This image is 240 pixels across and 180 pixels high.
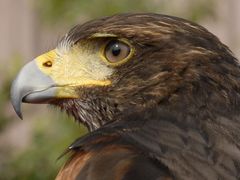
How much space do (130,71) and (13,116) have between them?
203cm

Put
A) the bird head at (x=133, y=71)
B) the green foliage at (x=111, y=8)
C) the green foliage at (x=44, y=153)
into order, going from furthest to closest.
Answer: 1. the green foliage at (x=111, y=8)
2. the green foliage at (x=44, y=153)
3. the bird head at (x=133, y=71)

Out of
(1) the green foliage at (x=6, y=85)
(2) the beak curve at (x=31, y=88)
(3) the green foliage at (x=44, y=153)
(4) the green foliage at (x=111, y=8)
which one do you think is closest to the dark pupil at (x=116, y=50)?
(2) the beak curve at (x=31, y=88)

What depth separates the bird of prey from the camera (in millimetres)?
3768

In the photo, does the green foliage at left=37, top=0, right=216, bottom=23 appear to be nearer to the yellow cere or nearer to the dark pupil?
the yellow cere

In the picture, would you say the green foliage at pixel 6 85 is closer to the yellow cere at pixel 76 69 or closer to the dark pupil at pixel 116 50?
the yellow cere at pixel 76 69

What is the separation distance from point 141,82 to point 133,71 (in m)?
0.05

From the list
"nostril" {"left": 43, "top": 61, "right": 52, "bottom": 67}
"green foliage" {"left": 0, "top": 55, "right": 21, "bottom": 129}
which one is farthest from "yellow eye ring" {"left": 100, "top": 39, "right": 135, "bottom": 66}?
"green foliage" {"left": 0, "top": 55, "right": 21, "bottom": 129}

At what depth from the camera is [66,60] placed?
4160 millimetres

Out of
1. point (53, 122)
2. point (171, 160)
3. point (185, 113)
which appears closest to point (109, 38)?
point (185, 113)

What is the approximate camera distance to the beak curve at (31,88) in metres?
4.01

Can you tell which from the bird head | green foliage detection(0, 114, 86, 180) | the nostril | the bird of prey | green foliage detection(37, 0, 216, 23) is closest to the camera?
the bird of prey

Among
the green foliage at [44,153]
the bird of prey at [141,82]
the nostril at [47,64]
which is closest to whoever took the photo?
the bird of prey at [141,82]

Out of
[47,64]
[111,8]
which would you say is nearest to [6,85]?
[111,8]

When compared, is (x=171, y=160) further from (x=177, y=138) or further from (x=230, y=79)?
(x=230, y=79)
